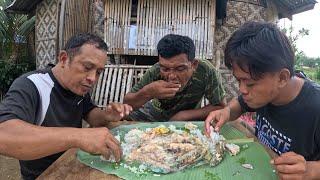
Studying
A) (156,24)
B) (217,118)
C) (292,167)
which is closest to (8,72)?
(156,24)

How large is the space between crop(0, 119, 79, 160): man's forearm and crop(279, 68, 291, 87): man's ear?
1157 mm

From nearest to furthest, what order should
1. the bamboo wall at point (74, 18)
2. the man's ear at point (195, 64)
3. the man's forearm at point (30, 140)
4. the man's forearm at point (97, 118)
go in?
1. the man's forearm at point (30, 140)
2. the man's forearm at point (97, 118)
3. the man's ear at point (195, 64)
4. the bamboo wall at point (74, 18)

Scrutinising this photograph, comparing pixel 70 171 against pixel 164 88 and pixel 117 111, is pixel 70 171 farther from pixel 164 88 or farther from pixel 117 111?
pixel 164 88

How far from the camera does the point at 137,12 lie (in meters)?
9.47

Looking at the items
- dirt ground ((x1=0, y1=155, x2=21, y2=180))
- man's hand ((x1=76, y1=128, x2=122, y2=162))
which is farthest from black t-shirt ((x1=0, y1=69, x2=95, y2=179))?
dirt ground ((x1=0, y1=155, x2=21, y2=180))

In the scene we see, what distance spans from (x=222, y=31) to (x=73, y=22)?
14.4 feet

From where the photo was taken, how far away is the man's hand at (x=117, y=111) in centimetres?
267

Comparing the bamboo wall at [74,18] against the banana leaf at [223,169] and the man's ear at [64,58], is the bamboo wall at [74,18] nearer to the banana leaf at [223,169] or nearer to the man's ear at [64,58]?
the man's ear at [64,58]

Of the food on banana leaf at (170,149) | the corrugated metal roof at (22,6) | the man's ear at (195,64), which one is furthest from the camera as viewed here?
the corrugated metal roof at (22,6)

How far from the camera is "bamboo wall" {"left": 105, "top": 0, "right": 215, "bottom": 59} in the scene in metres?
9.16

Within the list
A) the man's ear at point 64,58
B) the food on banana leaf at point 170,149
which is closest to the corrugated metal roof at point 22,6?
the man's ear at point 64,58

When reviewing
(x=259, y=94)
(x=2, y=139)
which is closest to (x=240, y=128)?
(x=259, y=94)

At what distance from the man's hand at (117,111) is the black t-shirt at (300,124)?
1.06 metres

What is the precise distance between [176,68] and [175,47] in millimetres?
195
